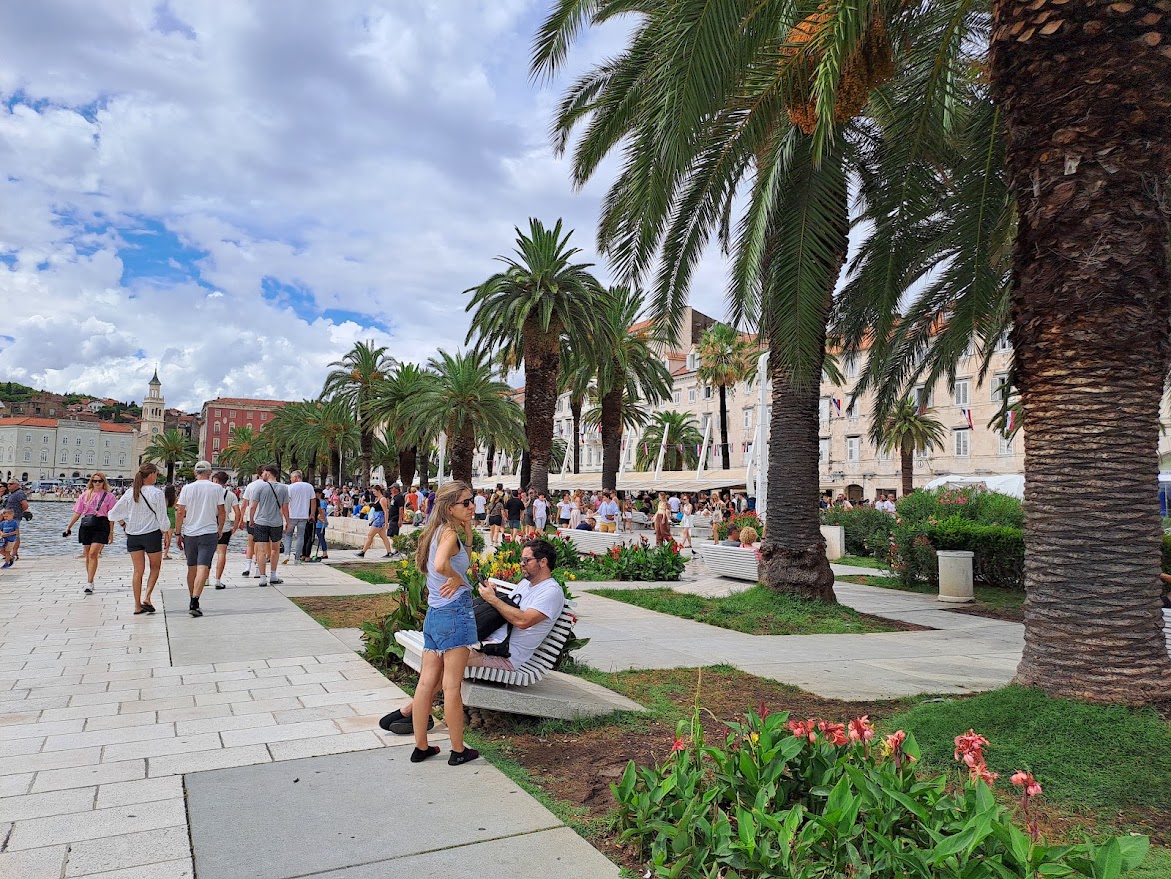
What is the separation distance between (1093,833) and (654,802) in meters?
1.94

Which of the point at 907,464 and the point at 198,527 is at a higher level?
the point at 907,464

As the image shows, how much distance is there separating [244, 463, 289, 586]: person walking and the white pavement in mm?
3254

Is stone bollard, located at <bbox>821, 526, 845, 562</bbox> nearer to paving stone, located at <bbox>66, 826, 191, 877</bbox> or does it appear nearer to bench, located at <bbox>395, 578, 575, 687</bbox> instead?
bench, located at <bbox>395, 578, 575, 687</bbox>

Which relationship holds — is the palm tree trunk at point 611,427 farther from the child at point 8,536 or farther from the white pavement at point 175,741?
the white pavement at point 175,741

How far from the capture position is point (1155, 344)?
16.2 feet

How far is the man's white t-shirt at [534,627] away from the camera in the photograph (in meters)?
5.04

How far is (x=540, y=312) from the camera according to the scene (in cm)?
2548

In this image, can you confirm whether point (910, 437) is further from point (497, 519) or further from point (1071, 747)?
point (1071, 747)

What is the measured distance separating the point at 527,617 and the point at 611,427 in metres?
29.5

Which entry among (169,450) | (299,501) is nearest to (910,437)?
(299,501)

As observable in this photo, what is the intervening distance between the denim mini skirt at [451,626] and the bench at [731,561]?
30.8ft

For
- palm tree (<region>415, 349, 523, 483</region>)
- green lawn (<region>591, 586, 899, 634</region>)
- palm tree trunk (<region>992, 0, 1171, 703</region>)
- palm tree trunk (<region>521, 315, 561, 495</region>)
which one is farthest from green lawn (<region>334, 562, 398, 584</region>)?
palm tree (<region>415, 349, 523, 483</region>)

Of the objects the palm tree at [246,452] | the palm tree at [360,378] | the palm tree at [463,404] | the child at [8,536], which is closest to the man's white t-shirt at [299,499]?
the child at [8,536]

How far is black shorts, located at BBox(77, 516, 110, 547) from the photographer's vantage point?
10773 millimetres
